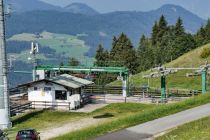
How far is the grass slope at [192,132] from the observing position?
86.6 ft

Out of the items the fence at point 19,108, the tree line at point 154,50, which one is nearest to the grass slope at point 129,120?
the fence at point 19,108

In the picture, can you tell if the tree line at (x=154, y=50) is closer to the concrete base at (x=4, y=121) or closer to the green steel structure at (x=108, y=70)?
the green steel structure at (x=108, y=70)

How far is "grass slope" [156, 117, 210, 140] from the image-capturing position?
26408 millimetres

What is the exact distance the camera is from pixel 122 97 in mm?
65000

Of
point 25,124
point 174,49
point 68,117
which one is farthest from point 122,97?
point 174,49

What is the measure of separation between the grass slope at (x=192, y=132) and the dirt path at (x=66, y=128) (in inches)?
549

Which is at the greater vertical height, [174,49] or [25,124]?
[174,49]

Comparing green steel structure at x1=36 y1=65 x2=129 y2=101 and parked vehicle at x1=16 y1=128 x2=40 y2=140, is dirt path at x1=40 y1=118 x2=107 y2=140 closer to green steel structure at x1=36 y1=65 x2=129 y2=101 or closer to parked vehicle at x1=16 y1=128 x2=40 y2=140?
parked vehicle at x1=16 y1=128 x2=40 y2=140

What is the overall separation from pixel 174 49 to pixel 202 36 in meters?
20.4

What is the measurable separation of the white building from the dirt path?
9772 millimetres

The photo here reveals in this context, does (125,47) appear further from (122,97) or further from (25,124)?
(25,124)

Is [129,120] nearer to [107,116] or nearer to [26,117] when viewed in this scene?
[107,116]

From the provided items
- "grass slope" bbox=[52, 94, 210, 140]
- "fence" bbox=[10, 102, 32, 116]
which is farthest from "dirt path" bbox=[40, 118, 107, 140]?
"fence" bbox=[10, 102, 32, 116]

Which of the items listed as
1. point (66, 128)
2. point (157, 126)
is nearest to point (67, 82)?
point (66, 128)
